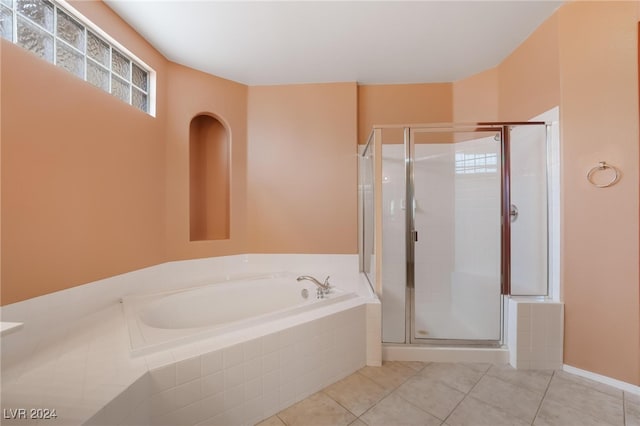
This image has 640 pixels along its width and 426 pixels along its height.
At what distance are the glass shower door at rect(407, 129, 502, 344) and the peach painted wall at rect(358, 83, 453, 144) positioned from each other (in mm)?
565

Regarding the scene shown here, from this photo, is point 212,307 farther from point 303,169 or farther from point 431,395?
point 431,395

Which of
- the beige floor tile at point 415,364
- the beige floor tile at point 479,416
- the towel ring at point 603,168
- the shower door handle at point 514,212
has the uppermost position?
the towel ring at point 603,168

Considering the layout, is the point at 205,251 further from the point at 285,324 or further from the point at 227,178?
the point at 285,324

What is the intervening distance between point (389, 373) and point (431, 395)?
28 cm

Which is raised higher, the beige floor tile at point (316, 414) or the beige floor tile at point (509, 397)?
the beige floor tile at point (316, 414)

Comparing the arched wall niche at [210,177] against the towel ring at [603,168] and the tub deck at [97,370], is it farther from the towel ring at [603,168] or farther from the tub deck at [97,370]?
the towel ring at [603,168]

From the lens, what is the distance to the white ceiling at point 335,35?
166cm

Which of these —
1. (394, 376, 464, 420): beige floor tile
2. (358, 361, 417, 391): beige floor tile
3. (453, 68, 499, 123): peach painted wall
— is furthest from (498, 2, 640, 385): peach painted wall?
(358, 361, 417, 391): beige floor tile

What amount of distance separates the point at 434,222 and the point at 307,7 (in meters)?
2.09

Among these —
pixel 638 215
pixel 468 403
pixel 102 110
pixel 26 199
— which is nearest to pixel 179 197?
pixel 102 110

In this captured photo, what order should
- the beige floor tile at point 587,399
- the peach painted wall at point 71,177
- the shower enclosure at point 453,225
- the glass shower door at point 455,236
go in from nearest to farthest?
the peach painted wall at point 71,177, the beige floor tile at point 587,399, the shower enclosure at point 453,225, the glass shower door at point 455,236

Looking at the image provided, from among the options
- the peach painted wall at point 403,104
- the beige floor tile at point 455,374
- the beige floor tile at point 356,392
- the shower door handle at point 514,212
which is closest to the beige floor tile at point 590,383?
the beige floor tile at point 455,374

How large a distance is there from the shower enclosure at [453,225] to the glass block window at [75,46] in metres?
2.01

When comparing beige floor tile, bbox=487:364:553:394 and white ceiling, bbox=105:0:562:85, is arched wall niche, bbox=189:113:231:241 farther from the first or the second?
beige floor tile, bbox=487:364:553:394
